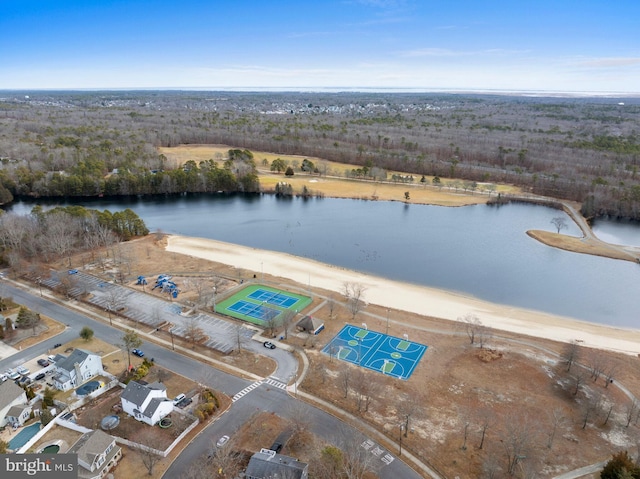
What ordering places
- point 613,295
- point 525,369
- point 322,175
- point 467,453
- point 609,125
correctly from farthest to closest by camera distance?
point 609,125, point 322,175, point 613,295, point 525,369, point 467,453

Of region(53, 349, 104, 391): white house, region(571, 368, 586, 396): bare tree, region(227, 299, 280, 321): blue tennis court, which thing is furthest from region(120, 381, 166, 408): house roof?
region(571, 368, 586, 396): bare tree

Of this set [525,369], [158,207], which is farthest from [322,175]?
[525,369]

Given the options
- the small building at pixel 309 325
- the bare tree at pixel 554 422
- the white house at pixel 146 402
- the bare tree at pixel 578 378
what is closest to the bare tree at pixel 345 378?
the small building at pixel 309 325

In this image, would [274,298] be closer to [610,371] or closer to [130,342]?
[130,342]

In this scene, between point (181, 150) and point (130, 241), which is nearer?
point (130, 241)

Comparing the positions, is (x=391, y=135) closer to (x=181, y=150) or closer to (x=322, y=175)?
(x=322, y=175)

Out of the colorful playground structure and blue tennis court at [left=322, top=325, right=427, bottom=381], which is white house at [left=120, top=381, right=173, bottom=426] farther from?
the colorful playground structure
